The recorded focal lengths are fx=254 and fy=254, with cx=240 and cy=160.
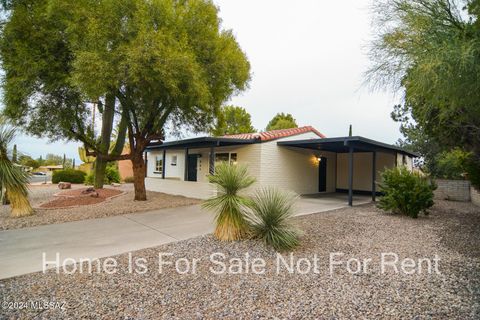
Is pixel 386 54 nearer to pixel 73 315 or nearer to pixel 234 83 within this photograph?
pixel 73 315

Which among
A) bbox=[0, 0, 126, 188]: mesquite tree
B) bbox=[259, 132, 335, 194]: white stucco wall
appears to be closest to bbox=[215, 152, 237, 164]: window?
bbox=[259, 132, 335, 194]: white stucco wall

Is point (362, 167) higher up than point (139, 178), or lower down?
higher up

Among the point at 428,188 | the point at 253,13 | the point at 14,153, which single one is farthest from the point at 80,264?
the point at 253,13

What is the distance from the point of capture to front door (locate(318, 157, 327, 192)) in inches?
575

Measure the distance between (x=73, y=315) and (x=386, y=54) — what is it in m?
5.25

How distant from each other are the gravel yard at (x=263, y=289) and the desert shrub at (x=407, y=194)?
2.80 m

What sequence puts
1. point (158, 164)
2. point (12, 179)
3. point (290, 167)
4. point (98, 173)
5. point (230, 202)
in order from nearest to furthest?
point (230, 202)
point (12, 179)
point (290, 167)
point (98, 173)
point (158, 164)

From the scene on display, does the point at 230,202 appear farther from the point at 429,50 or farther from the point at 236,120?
the point at 236,120

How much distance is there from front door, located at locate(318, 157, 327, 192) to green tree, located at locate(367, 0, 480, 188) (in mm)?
10726

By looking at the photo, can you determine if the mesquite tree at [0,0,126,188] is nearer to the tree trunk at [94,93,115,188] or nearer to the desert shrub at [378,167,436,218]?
the tree trunk at [94,93,115,188]

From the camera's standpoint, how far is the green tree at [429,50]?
10.0 feet

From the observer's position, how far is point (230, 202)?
488 cm

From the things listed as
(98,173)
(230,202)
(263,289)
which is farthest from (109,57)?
(98,173)

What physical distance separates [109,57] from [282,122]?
2383 centimetres
